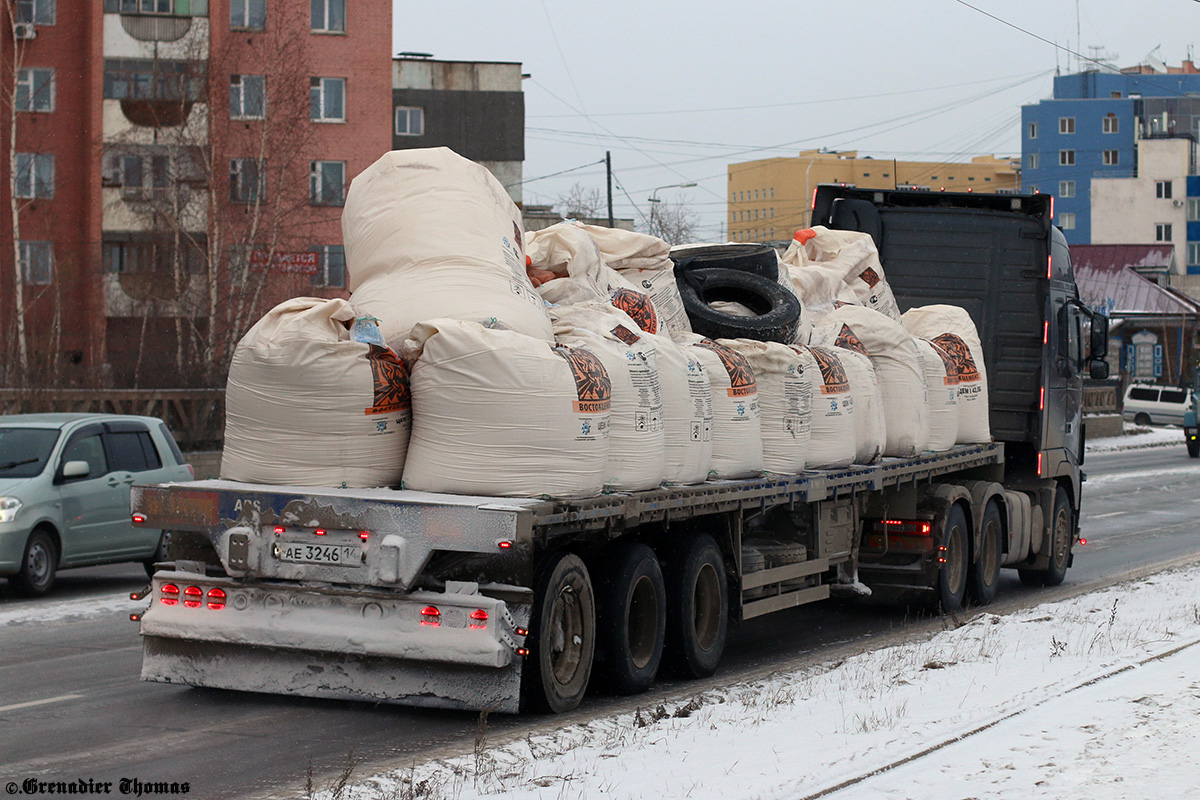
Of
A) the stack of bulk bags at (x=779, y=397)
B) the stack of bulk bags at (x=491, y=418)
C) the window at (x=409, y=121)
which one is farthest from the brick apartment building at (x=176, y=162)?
the stack of bulk bags at (x=491, y=418)

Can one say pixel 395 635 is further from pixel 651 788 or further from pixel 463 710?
pixel 651 788

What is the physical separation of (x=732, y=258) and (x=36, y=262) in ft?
113

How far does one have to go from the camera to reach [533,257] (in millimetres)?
9812

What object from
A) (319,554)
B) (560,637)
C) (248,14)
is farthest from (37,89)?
(560,637)

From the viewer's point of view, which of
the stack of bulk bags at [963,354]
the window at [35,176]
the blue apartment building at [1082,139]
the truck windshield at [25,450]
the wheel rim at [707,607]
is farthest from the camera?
the blue apartment building at [1082,139]

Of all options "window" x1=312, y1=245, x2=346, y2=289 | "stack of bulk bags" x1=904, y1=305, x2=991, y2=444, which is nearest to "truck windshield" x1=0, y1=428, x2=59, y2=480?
"stack of bulk bags" x1=904, y1=305, x2=991, y2=444

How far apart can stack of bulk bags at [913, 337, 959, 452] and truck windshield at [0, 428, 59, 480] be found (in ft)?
26.0

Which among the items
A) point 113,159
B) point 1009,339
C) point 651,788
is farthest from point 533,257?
point 113,159

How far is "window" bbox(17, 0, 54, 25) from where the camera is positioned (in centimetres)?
4472

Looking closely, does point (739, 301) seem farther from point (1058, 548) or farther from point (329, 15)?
point (329, 15)

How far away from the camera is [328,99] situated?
46438mm

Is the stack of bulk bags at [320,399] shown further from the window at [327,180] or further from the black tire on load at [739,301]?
the window at [327,180]

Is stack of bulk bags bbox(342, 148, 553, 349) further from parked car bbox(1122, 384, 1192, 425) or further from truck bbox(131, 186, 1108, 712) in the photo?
parked car bbox(1122, 384, 1192, 425)

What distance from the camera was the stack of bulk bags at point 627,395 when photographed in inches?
332
